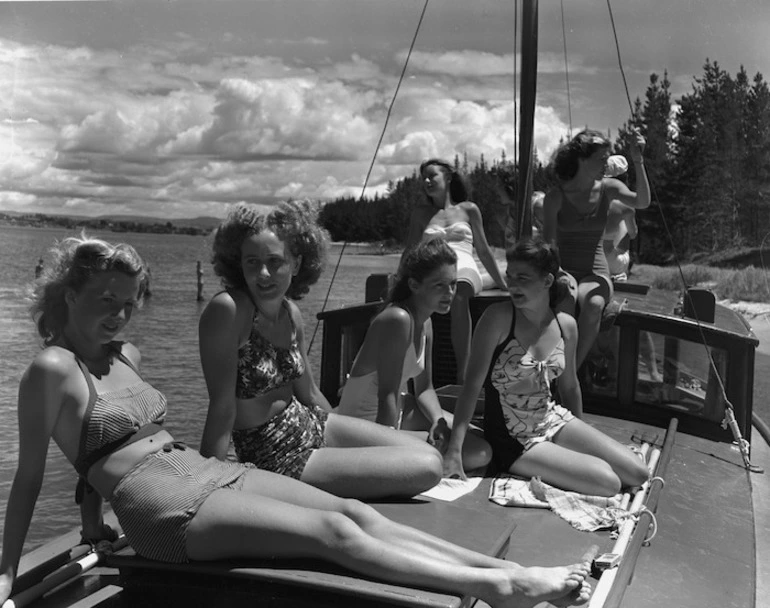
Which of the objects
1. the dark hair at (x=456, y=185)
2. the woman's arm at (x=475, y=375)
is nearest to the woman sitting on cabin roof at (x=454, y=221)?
the dark hair at (x=456, y=185)

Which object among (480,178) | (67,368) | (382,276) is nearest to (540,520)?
(67,368)

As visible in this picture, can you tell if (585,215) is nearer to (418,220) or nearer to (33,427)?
(418,220)

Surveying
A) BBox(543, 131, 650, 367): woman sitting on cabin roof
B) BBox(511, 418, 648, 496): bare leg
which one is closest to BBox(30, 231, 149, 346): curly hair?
BBox(511, 418, 648, 496): bare leg

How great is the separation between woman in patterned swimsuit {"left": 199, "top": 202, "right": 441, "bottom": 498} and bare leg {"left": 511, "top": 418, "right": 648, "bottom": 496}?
2.71 feet

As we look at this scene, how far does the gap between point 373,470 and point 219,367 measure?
2.58 ft

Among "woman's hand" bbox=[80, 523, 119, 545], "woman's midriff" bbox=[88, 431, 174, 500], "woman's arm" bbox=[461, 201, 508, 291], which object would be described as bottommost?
"woman's hand" bbox=[80, 523, 119, 545]

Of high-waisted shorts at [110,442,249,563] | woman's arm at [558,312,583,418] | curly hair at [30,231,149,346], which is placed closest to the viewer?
high-waisted shorts at [110,442,249,563]

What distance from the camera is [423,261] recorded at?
4609 millimetres

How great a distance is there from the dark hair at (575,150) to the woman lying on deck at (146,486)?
11.2 ft

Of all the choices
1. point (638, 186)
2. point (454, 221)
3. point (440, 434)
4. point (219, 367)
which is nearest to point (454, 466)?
point (440, 434)

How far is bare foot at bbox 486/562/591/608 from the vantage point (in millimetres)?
2889

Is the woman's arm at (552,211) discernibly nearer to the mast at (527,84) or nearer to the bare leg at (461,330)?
the bare leg at (461,330)

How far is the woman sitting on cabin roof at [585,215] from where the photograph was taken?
591 centimetres

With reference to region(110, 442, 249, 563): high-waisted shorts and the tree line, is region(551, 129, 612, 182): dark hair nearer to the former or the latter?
region(110, 442, 249, 563): high-waisted shorts
